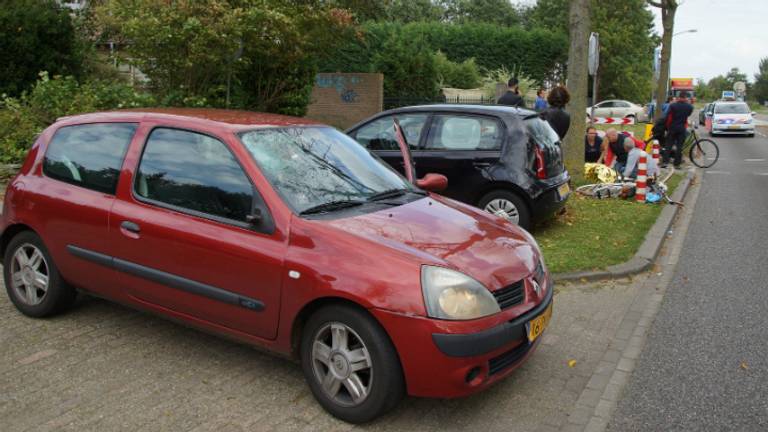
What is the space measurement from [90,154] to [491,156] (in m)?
4.58

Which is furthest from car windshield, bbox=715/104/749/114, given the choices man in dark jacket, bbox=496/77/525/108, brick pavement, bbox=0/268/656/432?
brick pavement, bbox=0/268/656/432

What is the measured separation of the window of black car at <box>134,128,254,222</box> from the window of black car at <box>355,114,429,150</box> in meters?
4.33

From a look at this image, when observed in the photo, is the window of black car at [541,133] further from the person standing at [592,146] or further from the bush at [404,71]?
the bush at [404,71]

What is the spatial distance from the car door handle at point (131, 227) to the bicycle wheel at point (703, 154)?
17.0 meters

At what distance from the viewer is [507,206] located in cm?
796

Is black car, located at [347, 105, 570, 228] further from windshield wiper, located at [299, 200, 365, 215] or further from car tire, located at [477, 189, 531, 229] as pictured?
windshield wiper, located at [299, 200, 365, 215]

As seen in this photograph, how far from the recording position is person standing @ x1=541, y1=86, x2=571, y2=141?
A: 432 inches

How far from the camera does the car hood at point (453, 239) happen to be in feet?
12.1

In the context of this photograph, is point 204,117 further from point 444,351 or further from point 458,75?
point 458,75

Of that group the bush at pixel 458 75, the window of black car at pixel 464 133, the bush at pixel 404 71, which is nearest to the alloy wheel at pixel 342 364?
the window of black car at pixel 464 133

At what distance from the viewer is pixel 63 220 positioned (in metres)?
4.72

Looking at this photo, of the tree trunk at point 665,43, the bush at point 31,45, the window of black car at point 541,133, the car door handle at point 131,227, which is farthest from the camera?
the tree trunk at point 665,43

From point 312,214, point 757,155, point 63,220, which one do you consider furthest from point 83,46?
point 757,155

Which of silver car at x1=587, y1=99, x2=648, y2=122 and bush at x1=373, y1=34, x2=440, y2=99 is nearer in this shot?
bush at x1=373, y1=34, x2=440, y2=99
